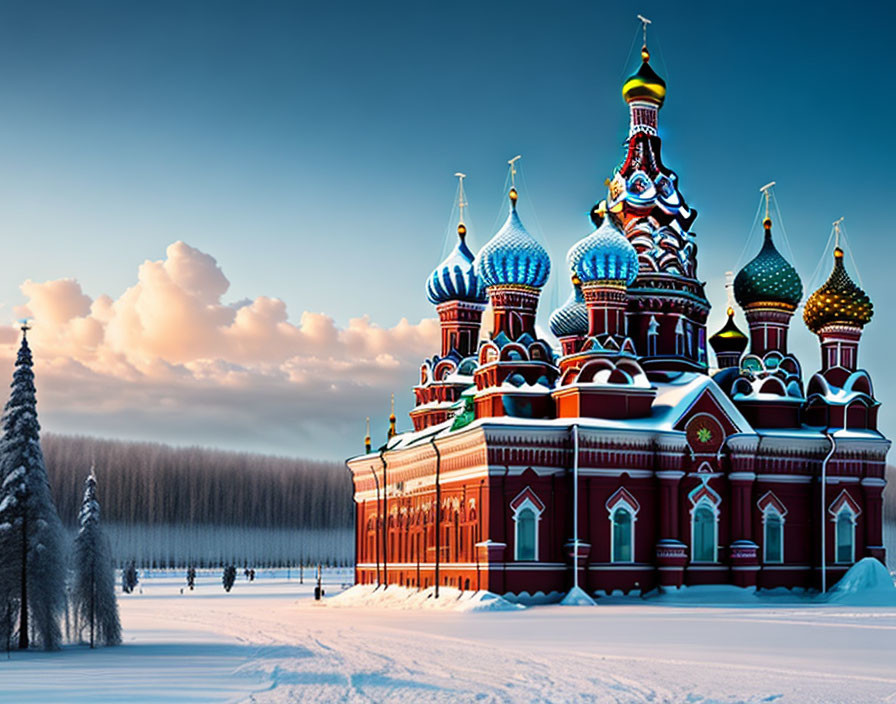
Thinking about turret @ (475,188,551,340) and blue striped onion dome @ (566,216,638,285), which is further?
turret @ (475,188,551,340)

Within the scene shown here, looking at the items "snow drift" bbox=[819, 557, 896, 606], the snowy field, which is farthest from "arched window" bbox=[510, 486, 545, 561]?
"snow drift" bbox=[819, 557, 896, 606]

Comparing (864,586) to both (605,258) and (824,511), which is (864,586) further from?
(605,258)

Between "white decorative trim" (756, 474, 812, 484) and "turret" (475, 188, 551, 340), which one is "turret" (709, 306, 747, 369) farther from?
"turret" (475, 188, 551, 340)

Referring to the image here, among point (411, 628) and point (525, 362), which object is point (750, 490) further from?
point (411, 628)

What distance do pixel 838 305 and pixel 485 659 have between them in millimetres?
24438

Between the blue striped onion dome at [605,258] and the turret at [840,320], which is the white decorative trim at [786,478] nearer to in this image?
the turret at [840,320]

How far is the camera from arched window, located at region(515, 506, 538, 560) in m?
33.9

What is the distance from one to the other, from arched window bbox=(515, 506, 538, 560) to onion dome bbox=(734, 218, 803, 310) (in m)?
10.7

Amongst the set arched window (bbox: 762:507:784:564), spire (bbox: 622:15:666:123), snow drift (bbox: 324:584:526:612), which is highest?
spire (bbox: 622:15:666:123)

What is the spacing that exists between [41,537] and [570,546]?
17097mm

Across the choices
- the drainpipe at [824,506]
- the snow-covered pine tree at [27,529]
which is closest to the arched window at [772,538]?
the drainpipe at [824,506]

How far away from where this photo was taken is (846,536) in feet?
123

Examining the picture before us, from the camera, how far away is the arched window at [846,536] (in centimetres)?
3741

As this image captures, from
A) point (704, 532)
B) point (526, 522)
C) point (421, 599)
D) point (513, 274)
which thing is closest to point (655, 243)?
point (513, 274)
